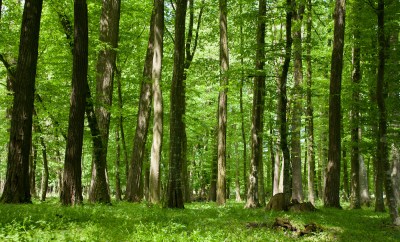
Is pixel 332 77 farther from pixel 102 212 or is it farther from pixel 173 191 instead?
pixel 102 212

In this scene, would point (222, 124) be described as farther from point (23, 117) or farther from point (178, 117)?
point (23, 117)

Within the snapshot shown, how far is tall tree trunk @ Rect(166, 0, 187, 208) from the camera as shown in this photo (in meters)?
13.3

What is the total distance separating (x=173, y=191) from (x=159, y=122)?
124 inches

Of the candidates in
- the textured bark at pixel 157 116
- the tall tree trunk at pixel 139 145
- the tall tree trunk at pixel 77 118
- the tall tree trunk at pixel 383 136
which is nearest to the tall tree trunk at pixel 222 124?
the textured bark at pixel 157 116

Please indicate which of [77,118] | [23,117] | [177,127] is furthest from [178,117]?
[23,117]

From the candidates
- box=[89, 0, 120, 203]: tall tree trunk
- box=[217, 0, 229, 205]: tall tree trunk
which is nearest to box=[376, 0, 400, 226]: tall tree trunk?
box=[217, 0, 229, 205]: tall tree trunk

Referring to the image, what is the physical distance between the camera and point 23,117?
11.1m

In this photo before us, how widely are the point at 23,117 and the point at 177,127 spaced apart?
4883 millimetres

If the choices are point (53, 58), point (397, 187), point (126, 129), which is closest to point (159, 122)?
point (53, 58)

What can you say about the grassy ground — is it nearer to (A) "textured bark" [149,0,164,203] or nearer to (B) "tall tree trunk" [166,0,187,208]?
(B) "tall tree trunk" [166,0,187,208]

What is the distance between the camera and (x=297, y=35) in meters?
17.2

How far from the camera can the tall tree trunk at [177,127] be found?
13258 millimetres

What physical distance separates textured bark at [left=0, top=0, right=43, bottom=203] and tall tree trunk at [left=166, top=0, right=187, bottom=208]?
177 inches

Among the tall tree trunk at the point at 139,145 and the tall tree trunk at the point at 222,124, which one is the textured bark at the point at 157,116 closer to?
the tall tree trunk at the point at 139,145
